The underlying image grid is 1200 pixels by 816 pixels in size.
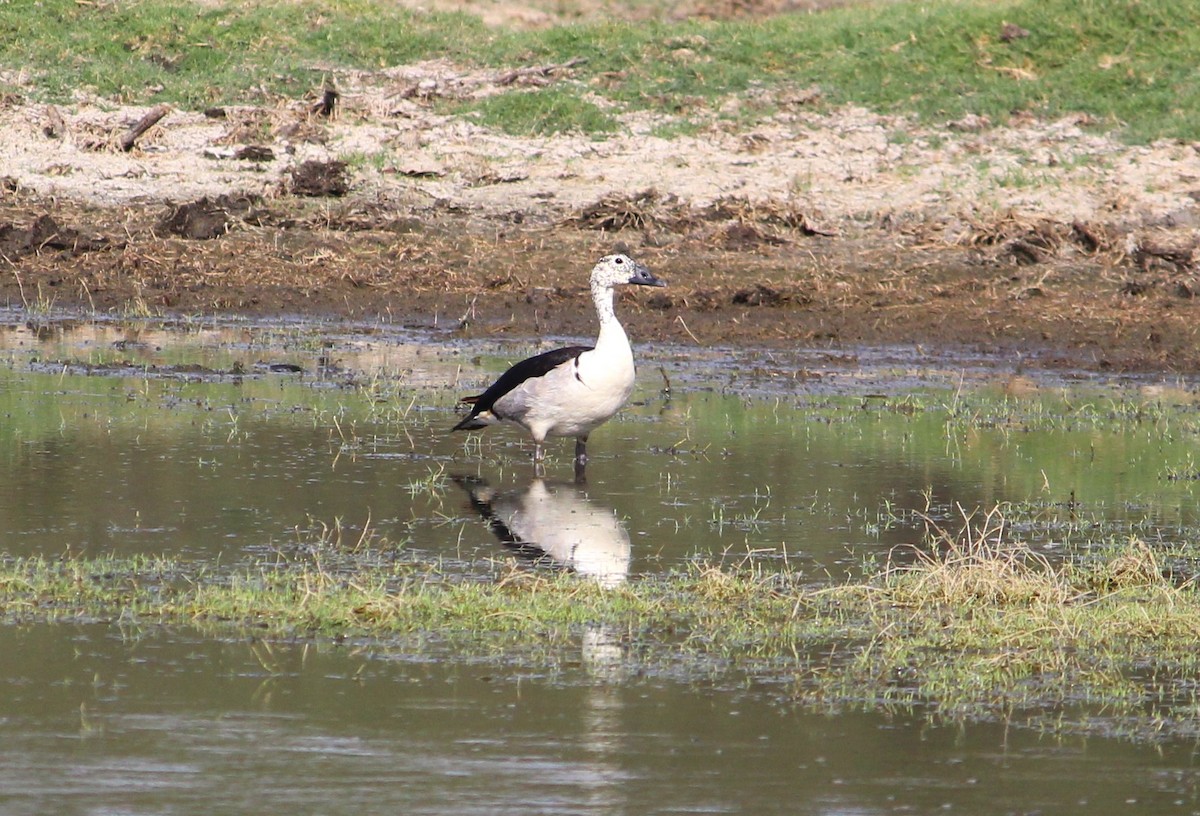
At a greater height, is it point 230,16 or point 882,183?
point 230,16

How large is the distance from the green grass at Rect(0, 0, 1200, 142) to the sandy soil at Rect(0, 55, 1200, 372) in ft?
1.82

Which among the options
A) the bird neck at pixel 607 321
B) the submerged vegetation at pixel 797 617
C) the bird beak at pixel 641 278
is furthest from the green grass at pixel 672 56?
the submerged vegetation at pixel 797 617

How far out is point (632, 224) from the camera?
59.6ft

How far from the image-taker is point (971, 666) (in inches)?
256

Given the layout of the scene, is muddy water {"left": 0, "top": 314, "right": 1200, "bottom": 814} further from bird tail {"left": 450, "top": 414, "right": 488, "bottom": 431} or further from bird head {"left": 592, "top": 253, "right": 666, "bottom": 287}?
bird head {"left": 592, "top": 253, "right": 666, "bottom": 287}

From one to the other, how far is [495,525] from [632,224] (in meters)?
9.47

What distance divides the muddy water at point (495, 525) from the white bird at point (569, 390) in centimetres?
29

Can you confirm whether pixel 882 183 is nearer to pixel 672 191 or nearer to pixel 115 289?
pixel 672 191

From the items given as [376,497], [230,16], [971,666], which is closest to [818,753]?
[971,666]

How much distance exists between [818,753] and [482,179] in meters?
14.1

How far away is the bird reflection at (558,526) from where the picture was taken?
817 cm

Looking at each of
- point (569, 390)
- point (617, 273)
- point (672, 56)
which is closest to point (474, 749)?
point (569, 390)

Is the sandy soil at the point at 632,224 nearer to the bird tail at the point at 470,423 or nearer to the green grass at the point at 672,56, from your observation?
the green grass at the point at 672,56

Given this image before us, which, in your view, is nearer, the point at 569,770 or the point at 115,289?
the point at 569,770
